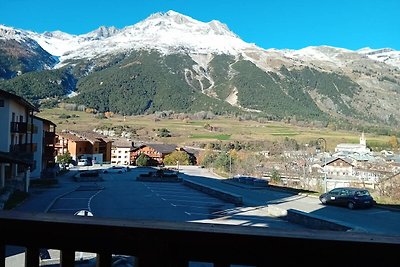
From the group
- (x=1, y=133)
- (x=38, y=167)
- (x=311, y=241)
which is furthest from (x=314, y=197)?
(x=311, y=241)

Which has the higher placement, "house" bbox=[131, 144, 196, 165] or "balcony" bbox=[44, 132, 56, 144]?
"balcony" bbox=[44, 132, 56, 144]

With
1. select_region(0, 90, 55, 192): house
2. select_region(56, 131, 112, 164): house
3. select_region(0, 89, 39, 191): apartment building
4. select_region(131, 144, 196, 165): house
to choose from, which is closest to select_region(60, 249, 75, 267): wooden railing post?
select_region(0, 90, 55, 192): house

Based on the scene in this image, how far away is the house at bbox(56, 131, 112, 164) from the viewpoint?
75.1 meters

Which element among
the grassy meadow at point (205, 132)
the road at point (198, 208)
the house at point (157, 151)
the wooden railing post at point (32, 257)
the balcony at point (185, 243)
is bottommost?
the road at point (198, 208)

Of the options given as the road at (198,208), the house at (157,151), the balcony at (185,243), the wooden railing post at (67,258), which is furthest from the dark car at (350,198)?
the house at (157,151)

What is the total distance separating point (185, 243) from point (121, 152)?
92.4 m

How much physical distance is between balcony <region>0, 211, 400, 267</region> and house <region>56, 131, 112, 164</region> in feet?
243

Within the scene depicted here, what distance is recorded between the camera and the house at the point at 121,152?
92125 mm

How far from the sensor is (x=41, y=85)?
188750 millimetres

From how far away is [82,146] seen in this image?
7825cm

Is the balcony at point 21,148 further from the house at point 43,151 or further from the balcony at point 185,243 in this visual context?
the balcony at point 185,243

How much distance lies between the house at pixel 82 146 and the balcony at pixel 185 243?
7420 centimetres

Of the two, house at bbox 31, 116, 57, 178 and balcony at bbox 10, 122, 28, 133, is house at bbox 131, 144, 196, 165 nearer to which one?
house at bbox 31, 116, 57, 178

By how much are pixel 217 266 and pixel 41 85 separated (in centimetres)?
20063
